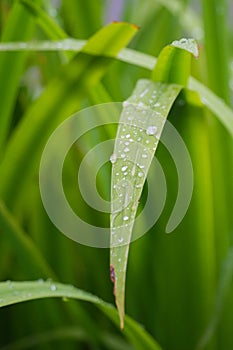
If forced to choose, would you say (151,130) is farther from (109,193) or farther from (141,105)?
(109,193)

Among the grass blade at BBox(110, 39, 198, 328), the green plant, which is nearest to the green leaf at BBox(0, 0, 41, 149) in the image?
the green plant

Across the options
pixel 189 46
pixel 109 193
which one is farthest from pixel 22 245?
pixel 189 46

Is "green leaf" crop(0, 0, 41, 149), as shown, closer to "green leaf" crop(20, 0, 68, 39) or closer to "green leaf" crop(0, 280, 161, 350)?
"green leaf" crop(20, 0, 68, 39)

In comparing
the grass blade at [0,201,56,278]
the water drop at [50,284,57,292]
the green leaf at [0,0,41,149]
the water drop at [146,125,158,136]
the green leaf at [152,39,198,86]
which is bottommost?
the water drop at [50,284,57,292]

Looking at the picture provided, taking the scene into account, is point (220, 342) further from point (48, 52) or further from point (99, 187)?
point (48, 52)

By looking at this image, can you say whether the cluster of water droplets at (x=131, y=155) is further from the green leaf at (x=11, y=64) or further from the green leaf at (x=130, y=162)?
the green leaf at (x=11, y=64)

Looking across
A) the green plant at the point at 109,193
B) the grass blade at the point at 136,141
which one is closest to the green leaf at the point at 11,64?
the green plant at the point at 109,193
